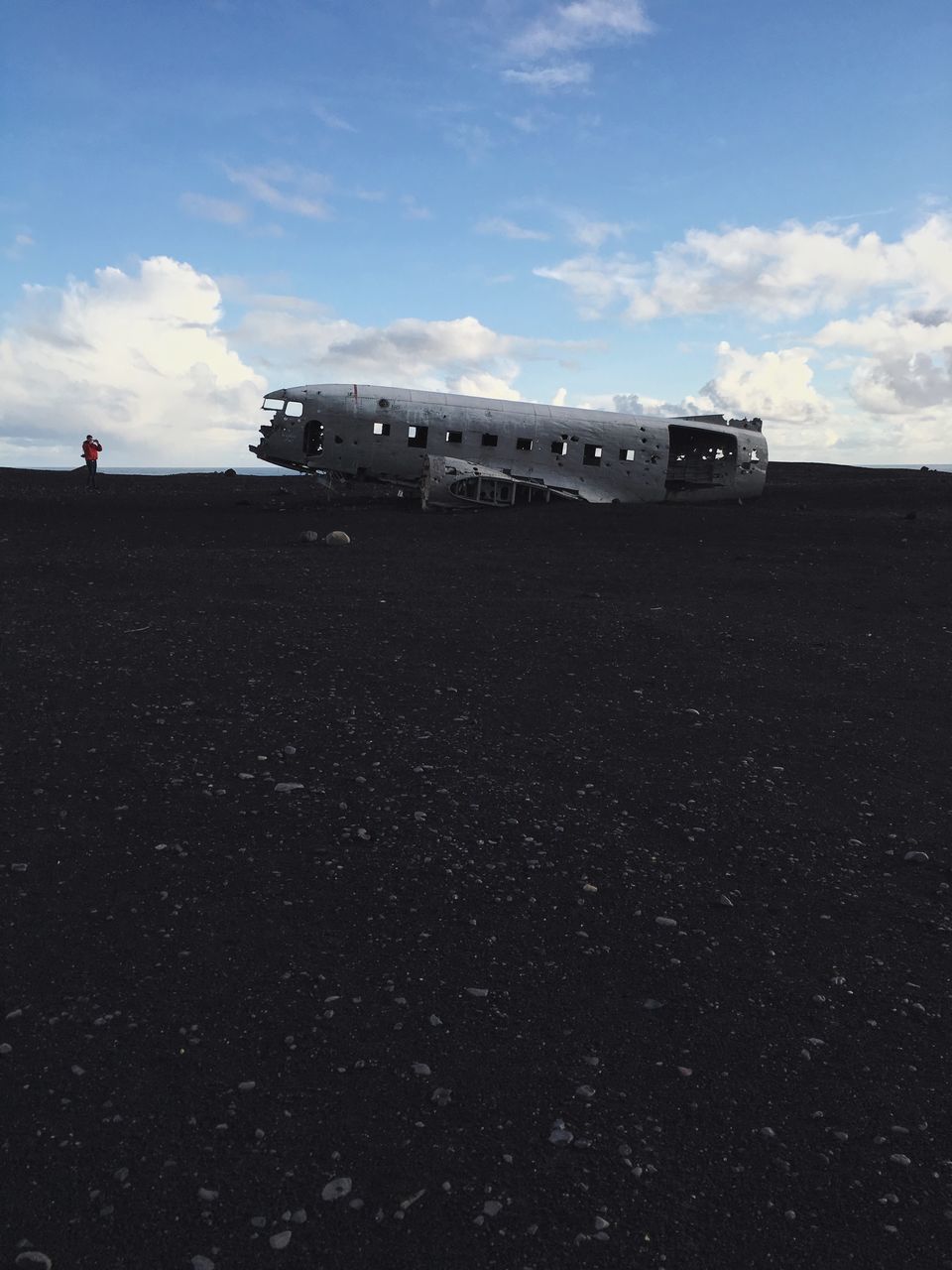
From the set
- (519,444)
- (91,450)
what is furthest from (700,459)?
(91,450)

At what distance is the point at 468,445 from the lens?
30.1 m

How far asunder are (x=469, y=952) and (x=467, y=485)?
25.1 m

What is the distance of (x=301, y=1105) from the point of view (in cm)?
435

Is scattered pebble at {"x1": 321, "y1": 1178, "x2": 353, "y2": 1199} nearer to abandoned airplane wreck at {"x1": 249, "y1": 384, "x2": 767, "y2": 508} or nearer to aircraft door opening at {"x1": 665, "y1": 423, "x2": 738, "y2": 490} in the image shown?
abandoned airplane wreck at {"x1": 249, "y1": 384, "x2": 767, "y2": 508}

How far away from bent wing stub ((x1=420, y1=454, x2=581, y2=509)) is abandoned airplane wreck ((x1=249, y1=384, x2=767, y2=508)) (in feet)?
0.11

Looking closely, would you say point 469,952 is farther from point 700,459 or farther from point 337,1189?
point 700,459

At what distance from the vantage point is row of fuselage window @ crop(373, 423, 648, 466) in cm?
2973

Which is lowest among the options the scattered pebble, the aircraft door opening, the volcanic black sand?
the scattered pebble

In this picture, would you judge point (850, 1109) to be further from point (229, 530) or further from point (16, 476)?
point (16, 476)

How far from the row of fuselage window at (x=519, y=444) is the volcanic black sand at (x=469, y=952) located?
1806cm

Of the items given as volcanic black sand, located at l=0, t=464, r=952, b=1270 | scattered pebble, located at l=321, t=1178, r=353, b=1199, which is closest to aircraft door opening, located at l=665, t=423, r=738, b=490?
volcanic black sand, located at l=0, t=464, r=952, b=1270

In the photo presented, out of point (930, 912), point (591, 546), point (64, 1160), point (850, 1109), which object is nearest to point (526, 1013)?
point (850, 1109)

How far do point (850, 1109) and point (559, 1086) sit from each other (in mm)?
1527

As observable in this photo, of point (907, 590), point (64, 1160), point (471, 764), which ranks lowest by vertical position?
point (64, 1160)
